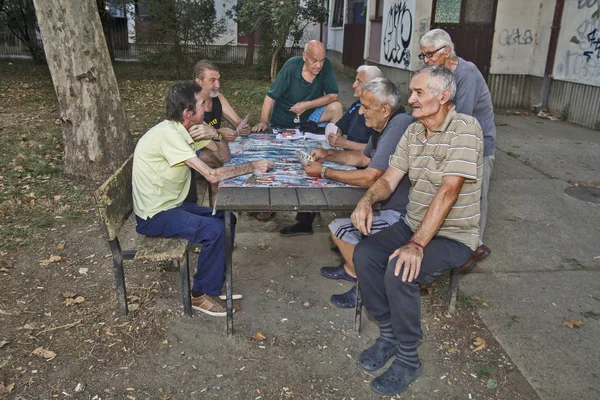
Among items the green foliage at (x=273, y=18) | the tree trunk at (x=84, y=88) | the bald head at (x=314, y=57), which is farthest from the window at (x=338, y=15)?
the bald head at (x=314, y=57)

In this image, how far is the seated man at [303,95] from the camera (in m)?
5.34

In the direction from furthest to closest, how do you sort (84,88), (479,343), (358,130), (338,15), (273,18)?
(338,15)
(273,18)
(84,88)
(358,130)
(479,343)

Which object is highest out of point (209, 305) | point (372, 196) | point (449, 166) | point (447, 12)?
point (447, 12)

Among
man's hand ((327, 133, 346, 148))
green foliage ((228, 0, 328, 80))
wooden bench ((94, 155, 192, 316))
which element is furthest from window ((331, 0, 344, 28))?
wooden bench ((94, 155, 192, 316))

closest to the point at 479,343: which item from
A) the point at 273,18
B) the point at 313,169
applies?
the point at 313,169

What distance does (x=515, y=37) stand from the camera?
10938 mm

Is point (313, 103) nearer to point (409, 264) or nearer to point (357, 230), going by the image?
point (357, 230)

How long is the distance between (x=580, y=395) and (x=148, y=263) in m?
3.09

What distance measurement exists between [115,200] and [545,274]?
323 centimetres

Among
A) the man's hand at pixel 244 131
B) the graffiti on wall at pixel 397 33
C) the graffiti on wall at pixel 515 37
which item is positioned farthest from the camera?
the graffiti on wall at pixel 397 33

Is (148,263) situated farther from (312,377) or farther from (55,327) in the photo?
(312,377)

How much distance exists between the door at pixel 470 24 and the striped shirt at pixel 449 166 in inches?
350

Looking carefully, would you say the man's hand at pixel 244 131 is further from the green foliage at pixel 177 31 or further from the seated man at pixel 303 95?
the green foliage at pixel 177 31

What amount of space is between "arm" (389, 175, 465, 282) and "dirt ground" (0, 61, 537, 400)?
0.73 m
